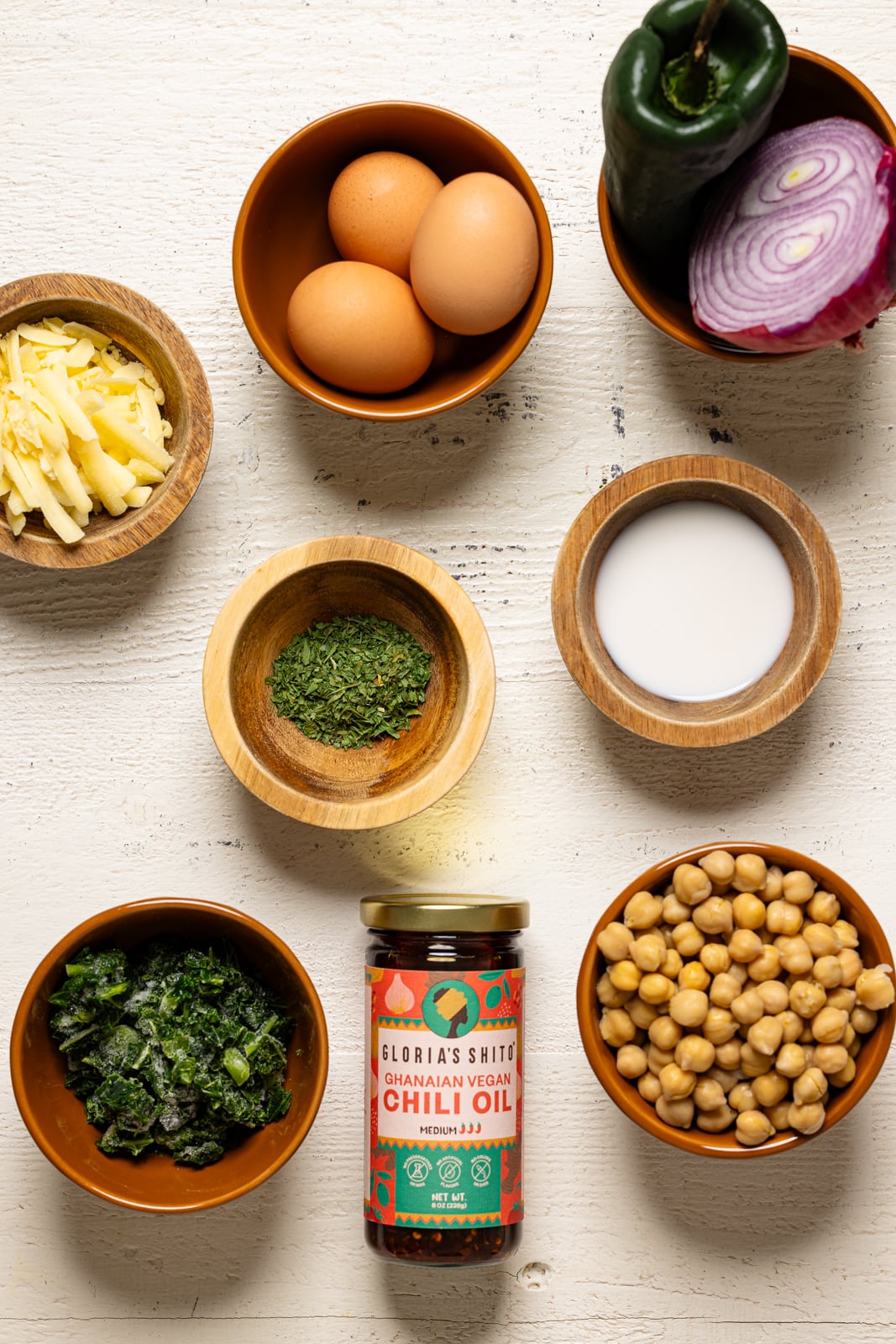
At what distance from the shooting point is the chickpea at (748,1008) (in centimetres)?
116

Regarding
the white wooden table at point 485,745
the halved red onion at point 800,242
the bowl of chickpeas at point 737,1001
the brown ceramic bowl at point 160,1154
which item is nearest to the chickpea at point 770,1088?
the bowl of chickpeas at point 737,1001

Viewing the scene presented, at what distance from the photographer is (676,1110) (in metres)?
1.18

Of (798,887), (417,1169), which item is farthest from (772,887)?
(417,1169)

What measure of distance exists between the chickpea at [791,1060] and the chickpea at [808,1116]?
3cm

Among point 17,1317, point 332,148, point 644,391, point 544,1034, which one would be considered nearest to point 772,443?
point 644,391

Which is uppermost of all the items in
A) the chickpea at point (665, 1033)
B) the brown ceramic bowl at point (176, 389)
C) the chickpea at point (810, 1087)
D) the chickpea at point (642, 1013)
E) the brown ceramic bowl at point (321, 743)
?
the brown ceramic bowl at point (176, 389)

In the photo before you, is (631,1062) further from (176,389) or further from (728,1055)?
(176,389)

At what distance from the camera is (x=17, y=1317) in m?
1.37

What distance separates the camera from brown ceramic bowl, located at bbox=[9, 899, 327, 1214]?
1212 millimetres

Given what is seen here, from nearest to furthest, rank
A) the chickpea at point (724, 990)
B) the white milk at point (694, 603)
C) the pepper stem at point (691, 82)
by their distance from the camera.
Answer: the pepper stem at point (691, 82), the chickpea at point (724, 990), the white milk at point (694, 603)

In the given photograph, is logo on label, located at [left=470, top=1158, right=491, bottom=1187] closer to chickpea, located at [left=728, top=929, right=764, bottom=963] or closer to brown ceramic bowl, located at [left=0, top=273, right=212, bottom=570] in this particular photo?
chickpea, located at [left=728, top=929, right=764, bottom=963]

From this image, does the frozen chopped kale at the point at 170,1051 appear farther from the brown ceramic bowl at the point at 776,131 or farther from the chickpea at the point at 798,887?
the brown ceramic bowl at the point at 776,131

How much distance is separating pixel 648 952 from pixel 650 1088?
0.49 feet

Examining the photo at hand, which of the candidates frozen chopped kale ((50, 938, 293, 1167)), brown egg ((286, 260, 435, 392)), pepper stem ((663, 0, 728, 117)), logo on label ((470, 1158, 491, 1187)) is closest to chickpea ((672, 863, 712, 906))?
logo on label ((470, 1158, 491, 1187))
